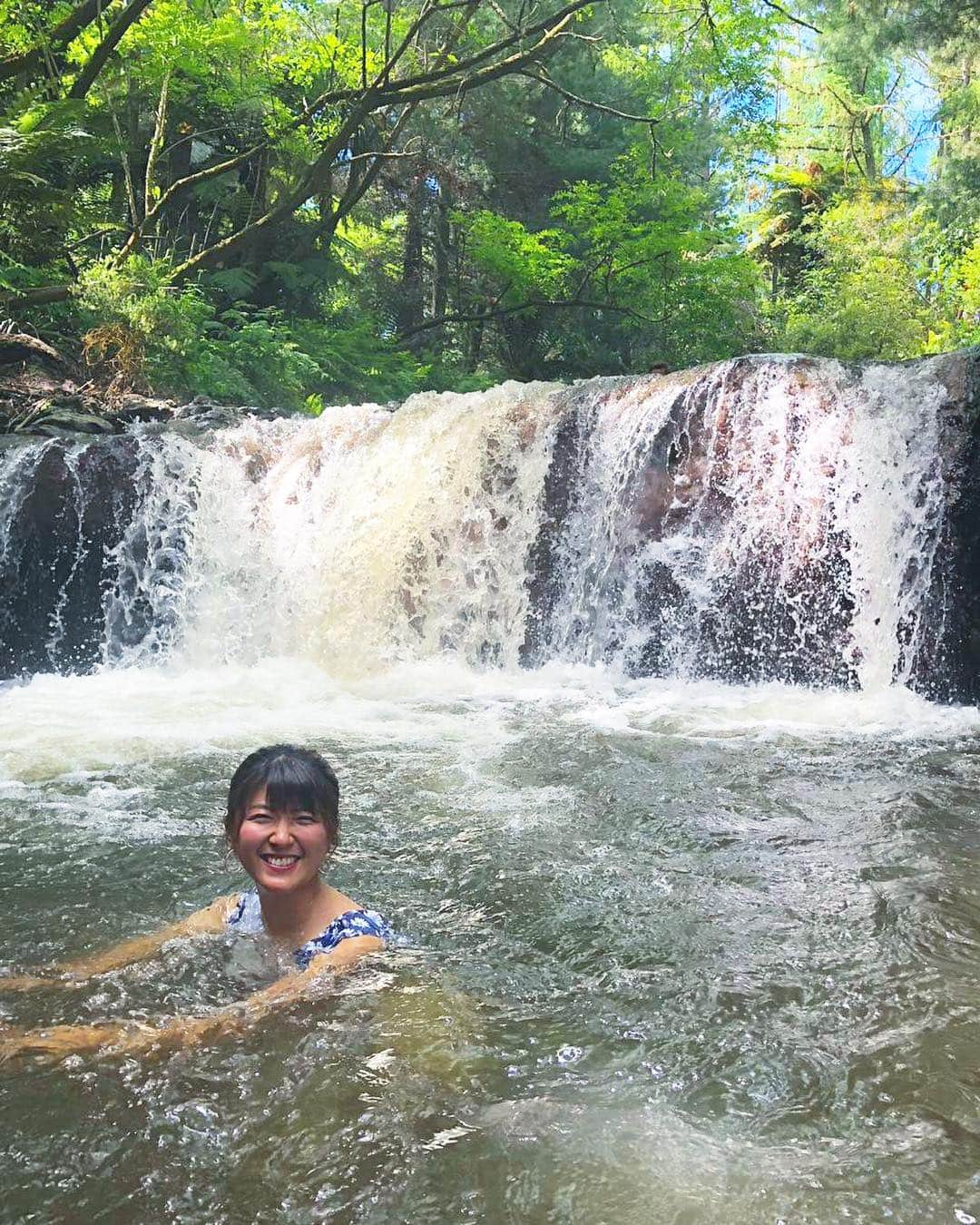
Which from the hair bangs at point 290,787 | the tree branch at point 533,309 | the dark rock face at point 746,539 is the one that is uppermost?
the tree branch at point 533,309

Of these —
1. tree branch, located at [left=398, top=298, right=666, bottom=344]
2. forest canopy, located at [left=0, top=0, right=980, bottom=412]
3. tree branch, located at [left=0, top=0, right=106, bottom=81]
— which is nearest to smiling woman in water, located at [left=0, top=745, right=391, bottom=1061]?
forest canopy, located at [left=0, top=0, right=980, bottom=412]

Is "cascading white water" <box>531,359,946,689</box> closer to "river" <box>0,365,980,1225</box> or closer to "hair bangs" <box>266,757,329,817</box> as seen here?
"river" <box>0,365,980,1225</box>

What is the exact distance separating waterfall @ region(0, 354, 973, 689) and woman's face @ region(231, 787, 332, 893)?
613 centimetres

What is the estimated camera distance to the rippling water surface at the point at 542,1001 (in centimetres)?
182

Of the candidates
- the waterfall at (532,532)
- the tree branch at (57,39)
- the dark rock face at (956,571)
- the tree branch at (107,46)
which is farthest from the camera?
the tree branch at (107,46)

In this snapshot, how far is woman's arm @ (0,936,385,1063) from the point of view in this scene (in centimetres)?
222

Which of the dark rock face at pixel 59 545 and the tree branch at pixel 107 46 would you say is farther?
the tree branch at pixel 107 46

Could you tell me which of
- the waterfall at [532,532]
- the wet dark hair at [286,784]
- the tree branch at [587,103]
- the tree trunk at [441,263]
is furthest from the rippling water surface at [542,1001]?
the tree trunk at [441,263]

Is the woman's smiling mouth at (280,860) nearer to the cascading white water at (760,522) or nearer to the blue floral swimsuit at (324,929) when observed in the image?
the blue floral swimsuit at (324,929)

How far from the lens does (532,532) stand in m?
9.16

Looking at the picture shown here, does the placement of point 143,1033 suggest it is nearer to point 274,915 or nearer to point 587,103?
point 274,915

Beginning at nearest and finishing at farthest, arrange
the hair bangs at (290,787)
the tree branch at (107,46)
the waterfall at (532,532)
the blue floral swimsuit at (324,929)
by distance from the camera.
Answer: the hair bangs at (290,787) → the blue floral swimsuit at (324,929) → the waterfall at (532,532) → the tree branch at (107,46)

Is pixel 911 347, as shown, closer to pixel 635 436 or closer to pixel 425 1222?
pixel 635 436

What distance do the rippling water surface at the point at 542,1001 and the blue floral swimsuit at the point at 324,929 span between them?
0.06 m
